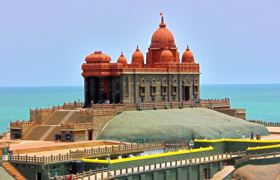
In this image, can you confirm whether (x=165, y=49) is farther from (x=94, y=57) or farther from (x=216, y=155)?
(x=216, y=155)

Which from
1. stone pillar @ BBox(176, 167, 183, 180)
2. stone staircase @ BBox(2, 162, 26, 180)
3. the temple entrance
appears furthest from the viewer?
the temple entrance

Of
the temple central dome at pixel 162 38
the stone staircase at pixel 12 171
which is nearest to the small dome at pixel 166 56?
the temple central dome at pixel 162 38

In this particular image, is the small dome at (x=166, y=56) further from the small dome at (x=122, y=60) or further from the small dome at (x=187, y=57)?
the small dome at (x=122, y=60)

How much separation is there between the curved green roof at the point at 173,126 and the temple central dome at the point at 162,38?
1215 centimetres

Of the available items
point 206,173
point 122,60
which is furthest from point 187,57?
point 206,173

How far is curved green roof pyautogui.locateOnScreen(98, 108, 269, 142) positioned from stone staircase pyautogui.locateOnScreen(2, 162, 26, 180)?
65.4 feet

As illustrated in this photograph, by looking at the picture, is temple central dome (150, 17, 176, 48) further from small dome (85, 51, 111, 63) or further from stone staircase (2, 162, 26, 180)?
stone staircase (2, 162, 26, 180)

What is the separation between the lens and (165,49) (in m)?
122

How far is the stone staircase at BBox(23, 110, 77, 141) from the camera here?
99.6 metres

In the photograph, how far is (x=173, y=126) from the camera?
103m

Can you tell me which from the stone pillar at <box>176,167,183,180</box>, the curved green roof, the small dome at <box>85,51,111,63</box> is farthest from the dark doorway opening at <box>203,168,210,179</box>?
the small dome at <box>85,51,111,63</box>

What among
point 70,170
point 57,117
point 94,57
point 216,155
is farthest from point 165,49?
point 70,170

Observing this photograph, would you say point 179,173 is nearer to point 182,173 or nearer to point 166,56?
point 182,173

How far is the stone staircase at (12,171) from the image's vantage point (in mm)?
79981
